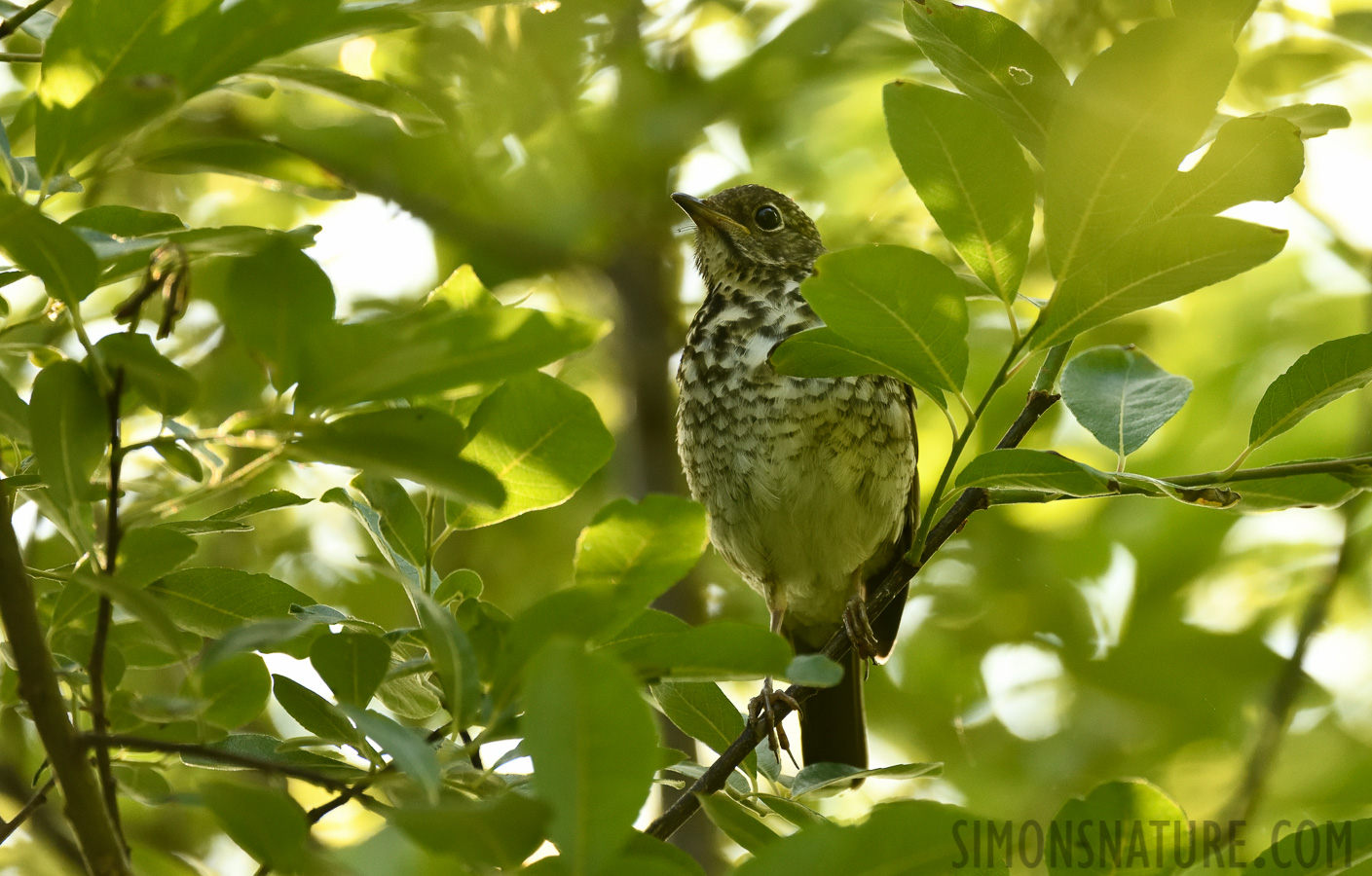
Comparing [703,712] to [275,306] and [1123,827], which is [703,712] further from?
[275,306]

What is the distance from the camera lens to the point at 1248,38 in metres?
3.85

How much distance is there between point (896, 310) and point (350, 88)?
0.79 metres

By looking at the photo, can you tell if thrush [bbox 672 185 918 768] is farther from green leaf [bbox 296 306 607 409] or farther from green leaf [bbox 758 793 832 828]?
green leaf [bbox 296 306 607 409]

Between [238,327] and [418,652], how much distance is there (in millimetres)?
864

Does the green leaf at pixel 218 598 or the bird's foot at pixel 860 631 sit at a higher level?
the bird's foot at pixel 860 631

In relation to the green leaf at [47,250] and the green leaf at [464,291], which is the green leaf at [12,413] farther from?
the green leaf at [464,291]

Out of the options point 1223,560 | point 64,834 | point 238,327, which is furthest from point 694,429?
point 238,327

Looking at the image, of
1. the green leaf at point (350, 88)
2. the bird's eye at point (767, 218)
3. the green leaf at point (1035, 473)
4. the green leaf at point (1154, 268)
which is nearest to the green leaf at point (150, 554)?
the green leaf at point (350, 88)

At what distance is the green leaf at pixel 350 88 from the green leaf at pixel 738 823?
1001 mm

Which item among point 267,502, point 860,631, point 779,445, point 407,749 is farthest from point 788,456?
point 407,749

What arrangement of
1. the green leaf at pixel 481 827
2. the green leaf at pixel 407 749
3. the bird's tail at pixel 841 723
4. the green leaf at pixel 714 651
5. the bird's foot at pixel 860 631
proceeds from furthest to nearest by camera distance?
the bird's tail at pixel 841 723 → the bird's foot at pixel 860 631 → the green leaf at pixel 714 651 → the green leaf at pixel 407 749 → the green leaf at pixel 481 827

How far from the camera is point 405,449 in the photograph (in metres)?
1.24

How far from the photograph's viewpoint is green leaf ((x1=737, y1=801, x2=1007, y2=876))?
45.1 inches

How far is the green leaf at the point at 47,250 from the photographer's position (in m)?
1.21
